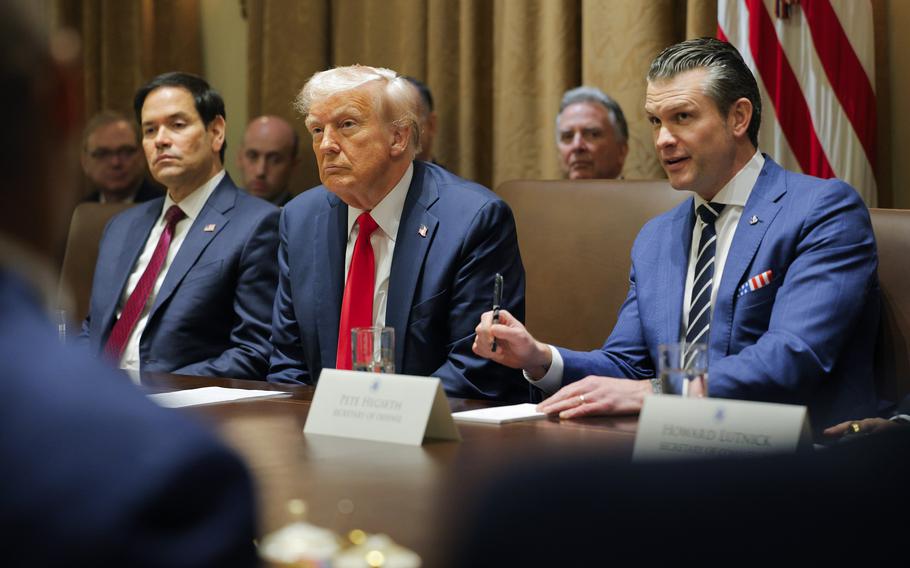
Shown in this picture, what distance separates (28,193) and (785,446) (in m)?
1.28

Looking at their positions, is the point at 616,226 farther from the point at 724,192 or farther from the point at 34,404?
the point at 34,404

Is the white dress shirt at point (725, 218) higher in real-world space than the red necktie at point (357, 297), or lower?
higher

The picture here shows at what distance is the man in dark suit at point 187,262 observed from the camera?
3.81 m

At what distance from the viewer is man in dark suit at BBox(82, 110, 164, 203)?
593cm

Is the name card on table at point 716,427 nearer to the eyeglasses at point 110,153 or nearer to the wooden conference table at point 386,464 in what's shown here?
the wooden conference table at point 386,464

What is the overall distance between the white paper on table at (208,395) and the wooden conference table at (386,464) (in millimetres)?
79

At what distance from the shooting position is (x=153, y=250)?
13.6ft

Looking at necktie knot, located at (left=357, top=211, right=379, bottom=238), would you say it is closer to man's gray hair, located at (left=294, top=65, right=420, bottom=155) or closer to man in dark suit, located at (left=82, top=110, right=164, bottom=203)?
man's gray hair, located at (left=294, top=65, right=420, bottom=155)

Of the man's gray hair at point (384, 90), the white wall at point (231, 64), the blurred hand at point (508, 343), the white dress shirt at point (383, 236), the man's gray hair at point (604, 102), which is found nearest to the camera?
the blurred hand at point (508, 343)

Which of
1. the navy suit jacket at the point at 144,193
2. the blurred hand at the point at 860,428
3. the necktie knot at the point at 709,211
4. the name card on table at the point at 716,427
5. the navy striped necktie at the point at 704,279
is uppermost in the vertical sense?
the navy suit jacket at the point at 144,193

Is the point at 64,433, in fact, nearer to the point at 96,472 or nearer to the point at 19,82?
the point at 96,472

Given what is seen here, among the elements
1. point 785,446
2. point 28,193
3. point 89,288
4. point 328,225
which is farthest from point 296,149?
point 28,193

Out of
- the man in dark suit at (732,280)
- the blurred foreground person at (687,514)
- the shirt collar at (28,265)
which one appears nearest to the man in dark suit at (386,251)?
the man in dark suit at (732,280)

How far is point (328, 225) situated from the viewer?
3.43 meters
